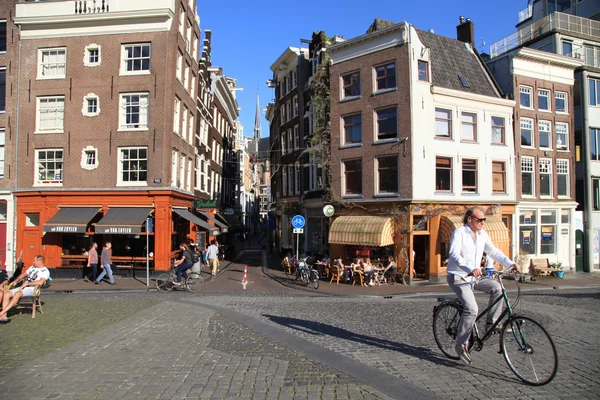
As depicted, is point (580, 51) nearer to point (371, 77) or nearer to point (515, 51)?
point (515, 51)

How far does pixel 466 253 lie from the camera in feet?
18.7

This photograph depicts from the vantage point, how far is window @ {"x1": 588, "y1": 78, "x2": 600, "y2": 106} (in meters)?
29.2

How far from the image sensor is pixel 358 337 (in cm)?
772

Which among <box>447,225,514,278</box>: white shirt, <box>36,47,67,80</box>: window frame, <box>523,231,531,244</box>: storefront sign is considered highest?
<box>36,47,67,80</box>: window frame

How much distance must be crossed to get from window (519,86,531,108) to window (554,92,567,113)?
94.0 inches

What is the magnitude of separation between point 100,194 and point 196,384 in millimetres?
20351

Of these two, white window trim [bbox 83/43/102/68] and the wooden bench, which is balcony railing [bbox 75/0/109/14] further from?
the wooden bench

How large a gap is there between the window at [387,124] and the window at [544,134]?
10923 mm

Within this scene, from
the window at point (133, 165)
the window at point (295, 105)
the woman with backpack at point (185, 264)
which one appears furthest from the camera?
the window at point (295, 105)

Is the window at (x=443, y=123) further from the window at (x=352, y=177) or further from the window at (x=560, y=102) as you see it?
the window at (x=560, y=102)

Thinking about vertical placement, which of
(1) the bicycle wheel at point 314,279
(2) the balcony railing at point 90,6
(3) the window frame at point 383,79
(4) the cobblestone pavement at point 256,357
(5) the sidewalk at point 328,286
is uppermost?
(2) the balcony railing at point 90,6

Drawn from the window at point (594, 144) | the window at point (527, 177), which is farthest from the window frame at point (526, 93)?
the window at point (594, 144)

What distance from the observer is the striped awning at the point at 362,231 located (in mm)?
21250

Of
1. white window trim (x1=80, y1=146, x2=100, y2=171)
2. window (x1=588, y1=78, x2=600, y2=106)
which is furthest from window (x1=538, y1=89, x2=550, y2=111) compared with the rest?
white window trim (x1=80, y1=146, x2=100, y2=171)
